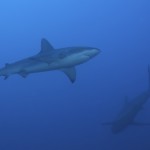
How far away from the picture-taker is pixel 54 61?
7.48 meters

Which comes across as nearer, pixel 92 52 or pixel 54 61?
pixel 92 52

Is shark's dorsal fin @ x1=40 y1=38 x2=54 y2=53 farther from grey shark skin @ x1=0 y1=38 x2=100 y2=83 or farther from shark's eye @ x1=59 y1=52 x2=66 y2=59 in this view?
shark's eye @ x1=59 y1=52 x2=66 y2=59

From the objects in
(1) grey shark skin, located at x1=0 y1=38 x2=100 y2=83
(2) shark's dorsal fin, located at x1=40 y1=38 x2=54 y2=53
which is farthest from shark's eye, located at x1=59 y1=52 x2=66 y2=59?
(2) shark's dorsal fin, located at x1=40 y1=38 x2=54 y2=53

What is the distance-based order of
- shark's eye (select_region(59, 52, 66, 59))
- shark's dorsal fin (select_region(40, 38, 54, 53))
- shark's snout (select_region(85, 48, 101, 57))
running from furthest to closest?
shark's dorsal fin (select_region(40, 38, 54, 53)), shark's eye (select_region(59, 52, 66, 59)), shark's snout (select_region(85, 48, 101, 57))

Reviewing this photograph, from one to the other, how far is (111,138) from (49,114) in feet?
29.4

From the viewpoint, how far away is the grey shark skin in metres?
7.21

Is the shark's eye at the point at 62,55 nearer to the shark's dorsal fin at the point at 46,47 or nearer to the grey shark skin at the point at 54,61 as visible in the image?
the grey shark skin at the point at 54,61

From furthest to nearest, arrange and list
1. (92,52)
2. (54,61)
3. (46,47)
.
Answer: (46,47), (54,61), (92,52)

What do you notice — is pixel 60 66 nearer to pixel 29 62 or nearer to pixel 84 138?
pixel 29 62

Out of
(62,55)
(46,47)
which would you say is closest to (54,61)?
(62,55)

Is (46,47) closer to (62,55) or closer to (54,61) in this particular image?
(54,61)

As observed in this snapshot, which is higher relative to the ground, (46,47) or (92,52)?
(46,47)

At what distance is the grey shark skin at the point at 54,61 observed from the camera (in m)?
7.21

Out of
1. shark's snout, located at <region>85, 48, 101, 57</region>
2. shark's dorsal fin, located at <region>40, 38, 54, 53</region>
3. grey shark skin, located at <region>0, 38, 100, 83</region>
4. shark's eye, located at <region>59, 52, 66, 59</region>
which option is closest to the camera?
shark's snout, located at <region>85, 48, 101, 57</region>
